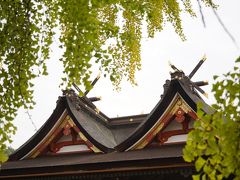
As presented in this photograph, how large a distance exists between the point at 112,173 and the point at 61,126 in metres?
2.97

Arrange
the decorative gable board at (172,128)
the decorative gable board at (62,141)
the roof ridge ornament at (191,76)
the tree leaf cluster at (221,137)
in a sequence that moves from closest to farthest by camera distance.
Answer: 1. the tree leaf cluster at (221,137)
2. the decorative gable board at (172,128)
3. the roof ridge ornament at (191,76)
4. the decorative gable board at (62,141)

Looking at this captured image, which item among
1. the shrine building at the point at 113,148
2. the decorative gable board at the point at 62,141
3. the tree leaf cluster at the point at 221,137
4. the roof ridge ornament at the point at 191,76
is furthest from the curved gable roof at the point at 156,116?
the tree leaf cluster at the point at 221,137

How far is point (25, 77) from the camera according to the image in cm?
368

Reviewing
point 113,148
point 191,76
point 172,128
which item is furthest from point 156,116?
point 191,76

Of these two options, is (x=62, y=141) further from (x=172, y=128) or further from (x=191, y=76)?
(x=191, y=76)

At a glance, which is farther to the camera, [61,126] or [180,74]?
[61,126]

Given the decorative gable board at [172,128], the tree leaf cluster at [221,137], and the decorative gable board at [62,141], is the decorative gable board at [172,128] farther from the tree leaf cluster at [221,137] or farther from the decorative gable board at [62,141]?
the tree leaf cluster at [221,137]

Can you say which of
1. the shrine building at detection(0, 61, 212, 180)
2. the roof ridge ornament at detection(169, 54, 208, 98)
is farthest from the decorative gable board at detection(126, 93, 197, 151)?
the roof ridge ornament at detection(169, 54, 208, 98)

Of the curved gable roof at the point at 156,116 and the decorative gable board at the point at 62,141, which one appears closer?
the curved gable roof at the point at 156,116

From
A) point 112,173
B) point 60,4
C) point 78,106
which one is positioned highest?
point 60,4

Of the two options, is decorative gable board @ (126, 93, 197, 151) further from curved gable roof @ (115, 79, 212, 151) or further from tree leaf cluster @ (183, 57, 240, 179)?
tree leaf cluster @ (183, 57, 240, 179)

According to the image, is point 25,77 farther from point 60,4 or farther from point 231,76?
point 231,76

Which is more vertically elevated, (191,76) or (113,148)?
(191,76)

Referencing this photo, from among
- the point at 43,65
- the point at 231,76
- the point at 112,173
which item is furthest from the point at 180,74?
the point at 231,76
